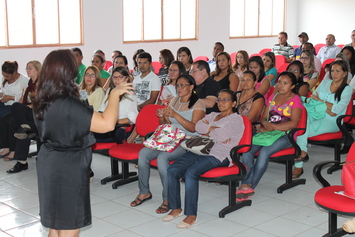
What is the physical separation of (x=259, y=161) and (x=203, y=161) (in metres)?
0.75

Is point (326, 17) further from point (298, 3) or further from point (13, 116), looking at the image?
point (13, 116)

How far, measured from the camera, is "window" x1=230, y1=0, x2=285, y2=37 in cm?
1348

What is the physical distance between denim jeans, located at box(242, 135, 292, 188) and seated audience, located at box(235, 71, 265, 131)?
410 mm

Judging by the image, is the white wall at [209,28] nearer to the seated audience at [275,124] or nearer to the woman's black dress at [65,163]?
the seated audience at [275,124]

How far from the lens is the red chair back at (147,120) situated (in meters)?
4.87

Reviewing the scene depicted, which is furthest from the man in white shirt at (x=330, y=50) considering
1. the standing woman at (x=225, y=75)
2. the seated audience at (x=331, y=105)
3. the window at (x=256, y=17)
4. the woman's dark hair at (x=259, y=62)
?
the seated audience at (x=331, y=105)

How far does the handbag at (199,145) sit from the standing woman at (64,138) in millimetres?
1505

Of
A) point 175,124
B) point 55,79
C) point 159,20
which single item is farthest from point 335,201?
point 159,20

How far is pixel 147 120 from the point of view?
4891 millimetres

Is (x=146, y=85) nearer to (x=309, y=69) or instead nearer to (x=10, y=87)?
(x=10, y=87)

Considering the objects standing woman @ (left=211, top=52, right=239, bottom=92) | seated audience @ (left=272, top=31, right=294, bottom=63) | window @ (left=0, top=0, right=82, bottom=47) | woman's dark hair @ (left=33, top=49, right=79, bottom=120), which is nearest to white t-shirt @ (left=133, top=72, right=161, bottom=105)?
standing woman @ (left=211, top=52, right=239, bottom=92)

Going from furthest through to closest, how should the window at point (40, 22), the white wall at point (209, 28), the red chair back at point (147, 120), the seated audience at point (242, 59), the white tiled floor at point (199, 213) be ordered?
the white wall at point (209, 28) < the window at point (40, 22) < the seated audience at point (242, 59) < the red chair back at point (147, 120) < the white tiled floor at point (199, 213)

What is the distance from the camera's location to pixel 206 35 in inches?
492

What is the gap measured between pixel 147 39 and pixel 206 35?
6.06 ft
